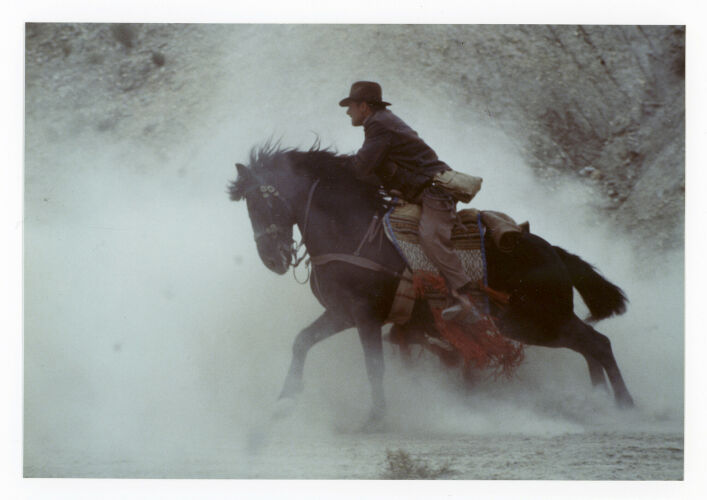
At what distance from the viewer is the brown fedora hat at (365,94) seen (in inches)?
301

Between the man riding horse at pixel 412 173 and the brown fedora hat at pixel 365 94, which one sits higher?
the brown fedora hat at pixel 365 94

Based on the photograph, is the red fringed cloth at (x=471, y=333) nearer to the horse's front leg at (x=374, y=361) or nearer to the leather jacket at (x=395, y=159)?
the horse's front leg at (x=374, y=361)

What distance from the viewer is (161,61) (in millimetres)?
8305

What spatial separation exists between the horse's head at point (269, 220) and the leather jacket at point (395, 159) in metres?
0.60

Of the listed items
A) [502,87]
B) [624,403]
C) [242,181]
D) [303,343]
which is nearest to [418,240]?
[303,343]

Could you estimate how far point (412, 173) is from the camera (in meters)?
7.47

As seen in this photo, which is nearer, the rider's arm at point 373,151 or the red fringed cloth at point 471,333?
the red fringed cloth at point 471,333

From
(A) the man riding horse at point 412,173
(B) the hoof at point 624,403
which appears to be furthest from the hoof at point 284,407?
(B) the hoof at point 624,403

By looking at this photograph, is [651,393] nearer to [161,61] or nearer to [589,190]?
[589,190]

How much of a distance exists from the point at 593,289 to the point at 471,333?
3.39 feet

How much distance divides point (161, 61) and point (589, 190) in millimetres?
3456

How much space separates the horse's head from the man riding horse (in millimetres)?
591

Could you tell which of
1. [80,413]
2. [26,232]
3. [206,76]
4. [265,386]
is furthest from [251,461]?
[206,76]

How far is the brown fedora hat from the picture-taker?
7648mm
